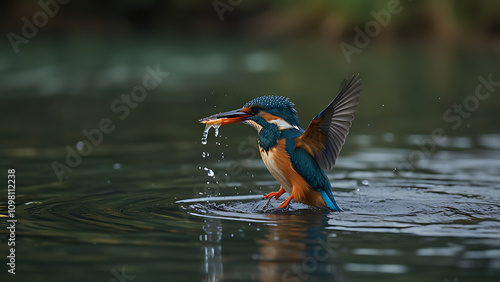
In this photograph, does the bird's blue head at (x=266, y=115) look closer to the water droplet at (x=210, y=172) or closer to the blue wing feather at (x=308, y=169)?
the blue wing feather at (x=308, y=169)

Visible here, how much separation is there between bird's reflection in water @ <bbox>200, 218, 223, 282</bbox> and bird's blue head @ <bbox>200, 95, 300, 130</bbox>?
849mm

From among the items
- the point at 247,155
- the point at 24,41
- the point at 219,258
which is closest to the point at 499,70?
the point at 247,155

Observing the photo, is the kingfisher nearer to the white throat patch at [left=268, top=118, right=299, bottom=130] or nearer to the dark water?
the white throat patch at [left=268, top=118, right=299, bottom=130]

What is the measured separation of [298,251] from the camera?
16.4 ft

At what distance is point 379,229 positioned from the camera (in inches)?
223

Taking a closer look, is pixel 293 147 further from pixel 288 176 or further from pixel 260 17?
pixel 260 17

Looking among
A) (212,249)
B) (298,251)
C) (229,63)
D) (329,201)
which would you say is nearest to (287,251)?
(298,251)

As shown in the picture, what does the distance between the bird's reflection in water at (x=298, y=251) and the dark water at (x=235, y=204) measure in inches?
0.5

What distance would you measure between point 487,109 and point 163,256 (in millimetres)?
9666

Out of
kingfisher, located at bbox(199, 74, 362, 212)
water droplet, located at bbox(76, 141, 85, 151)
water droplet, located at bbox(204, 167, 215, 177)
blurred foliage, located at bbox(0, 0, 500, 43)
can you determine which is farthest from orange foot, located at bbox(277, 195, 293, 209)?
blurred foliage, located at bbox(0, 0, 500, 43)

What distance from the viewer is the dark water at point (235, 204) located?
4750 mm

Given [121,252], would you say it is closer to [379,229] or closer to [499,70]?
[379,229]

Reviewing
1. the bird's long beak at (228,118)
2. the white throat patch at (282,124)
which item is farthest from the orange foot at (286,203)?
the bird's long beak at (228,118)

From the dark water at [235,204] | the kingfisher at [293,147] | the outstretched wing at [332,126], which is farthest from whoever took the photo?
the kingfisher at [293,147]
